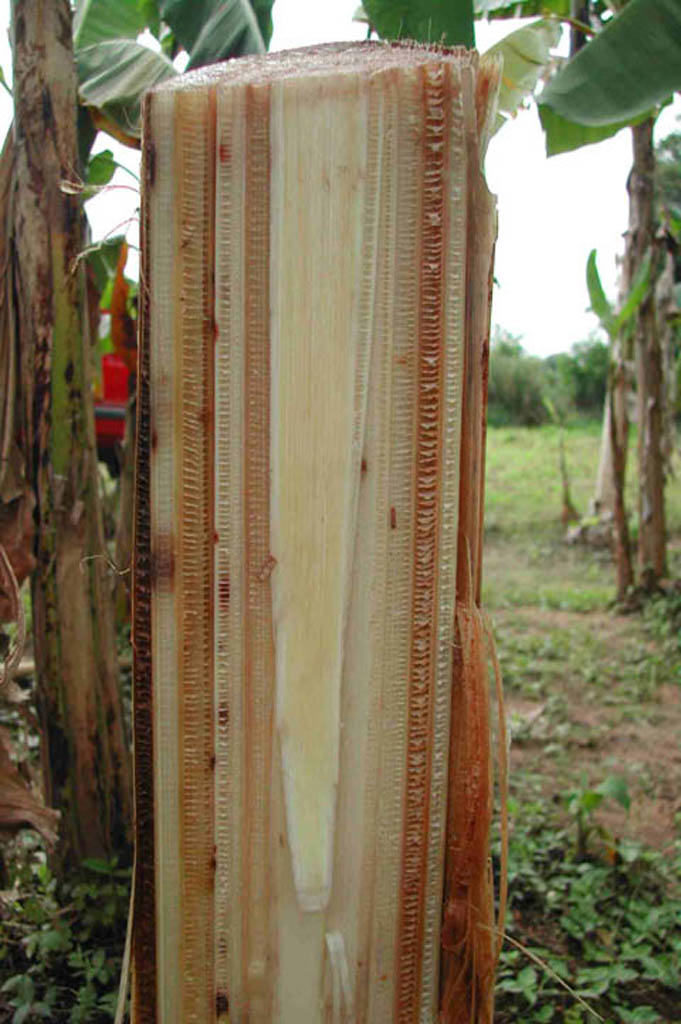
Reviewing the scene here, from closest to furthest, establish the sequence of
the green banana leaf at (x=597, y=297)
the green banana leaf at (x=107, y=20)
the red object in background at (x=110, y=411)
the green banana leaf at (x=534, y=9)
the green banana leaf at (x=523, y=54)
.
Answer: the green banana leaf at (x=523, y=54), the green banana leaf at (x=107, y=20), the green banana leaf at (x=534, y=9), the green banana leaf at (x=597, y=297), the red object in background at (x=110, y=411)

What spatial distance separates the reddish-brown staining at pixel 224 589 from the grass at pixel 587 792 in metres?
0.51

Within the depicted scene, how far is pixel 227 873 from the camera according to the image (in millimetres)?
1000

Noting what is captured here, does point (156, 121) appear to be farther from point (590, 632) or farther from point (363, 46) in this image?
point (590, 632)

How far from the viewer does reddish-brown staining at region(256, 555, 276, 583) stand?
96 cm

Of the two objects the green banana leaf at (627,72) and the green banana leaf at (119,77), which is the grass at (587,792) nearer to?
the green banana leaf at (627,72)

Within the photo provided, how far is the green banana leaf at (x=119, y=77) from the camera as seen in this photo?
1.75 metres

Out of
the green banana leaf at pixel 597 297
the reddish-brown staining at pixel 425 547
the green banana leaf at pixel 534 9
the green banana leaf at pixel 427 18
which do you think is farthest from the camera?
the green banana leaf at pixel 597 297

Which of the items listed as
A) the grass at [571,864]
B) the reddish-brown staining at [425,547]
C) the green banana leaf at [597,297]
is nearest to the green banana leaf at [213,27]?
the reddish-brown staining at [425,547]

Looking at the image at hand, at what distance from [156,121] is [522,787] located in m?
2.04

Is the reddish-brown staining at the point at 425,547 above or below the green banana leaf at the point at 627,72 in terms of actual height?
below

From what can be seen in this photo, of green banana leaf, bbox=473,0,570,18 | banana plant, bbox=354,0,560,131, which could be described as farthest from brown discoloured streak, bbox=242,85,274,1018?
green banana leaf, bbox=473,0,570,18

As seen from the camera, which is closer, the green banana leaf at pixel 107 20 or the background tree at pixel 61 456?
the background tree at pixel 61 456

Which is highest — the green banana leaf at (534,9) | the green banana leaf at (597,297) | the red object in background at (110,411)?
the green banana leaf at (534,9)

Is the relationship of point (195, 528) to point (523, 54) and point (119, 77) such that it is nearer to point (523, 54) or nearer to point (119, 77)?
point (119, 77)
